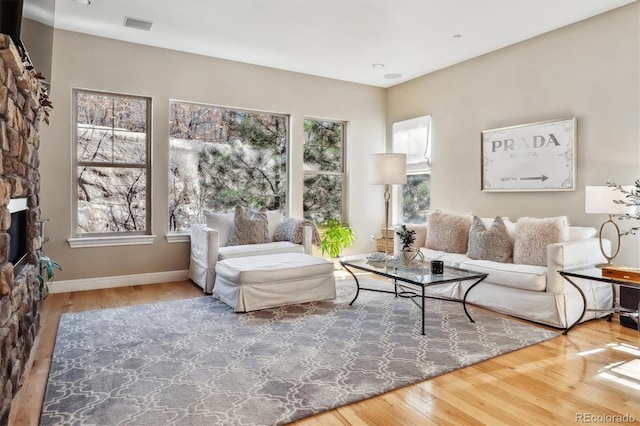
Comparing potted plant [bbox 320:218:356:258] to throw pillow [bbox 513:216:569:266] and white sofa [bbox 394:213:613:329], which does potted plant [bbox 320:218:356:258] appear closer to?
white sofa [bbox 394:213:613:329]

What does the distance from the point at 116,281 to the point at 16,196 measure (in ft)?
8.30

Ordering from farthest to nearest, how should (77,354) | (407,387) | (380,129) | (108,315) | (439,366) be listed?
(380,129)
(108,315)
(77,354)
(439,366)
(407,387)

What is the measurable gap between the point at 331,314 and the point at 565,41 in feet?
11.8

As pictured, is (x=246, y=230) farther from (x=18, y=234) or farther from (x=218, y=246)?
(x=18, y=234)

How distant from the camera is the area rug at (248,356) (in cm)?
203

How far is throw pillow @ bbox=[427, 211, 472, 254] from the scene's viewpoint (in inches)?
174

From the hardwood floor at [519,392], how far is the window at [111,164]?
186 cm

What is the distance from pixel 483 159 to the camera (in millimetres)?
4969

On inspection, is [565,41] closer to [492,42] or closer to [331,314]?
[492,42]

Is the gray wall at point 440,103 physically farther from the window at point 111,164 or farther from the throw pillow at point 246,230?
the throw pillow at point 246,230

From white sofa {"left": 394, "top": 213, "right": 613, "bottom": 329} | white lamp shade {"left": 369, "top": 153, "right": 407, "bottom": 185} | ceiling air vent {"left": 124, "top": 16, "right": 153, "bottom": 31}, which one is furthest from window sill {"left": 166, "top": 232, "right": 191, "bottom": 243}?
white sofa {"left": 394, "top": 213, "right": 613, "bottom": 329}

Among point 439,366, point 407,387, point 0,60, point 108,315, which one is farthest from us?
point 108,315

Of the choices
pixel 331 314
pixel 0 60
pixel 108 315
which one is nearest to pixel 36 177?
pixel 108 315

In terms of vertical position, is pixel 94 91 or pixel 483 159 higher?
pixel 94 91
